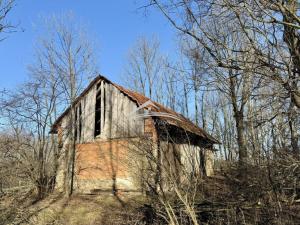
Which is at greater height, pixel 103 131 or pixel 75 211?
pixel 103 131

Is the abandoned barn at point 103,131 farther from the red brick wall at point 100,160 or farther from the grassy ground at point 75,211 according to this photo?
the grassy ground at point 75,211

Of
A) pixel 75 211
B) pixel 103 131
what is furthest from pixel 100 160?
pixel 75 211

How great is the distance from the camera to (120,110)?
62.4ft

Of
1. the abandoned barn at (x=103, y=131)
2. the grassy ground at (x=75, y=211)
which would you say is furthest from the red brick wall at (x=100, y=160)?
the grassy ground at (x=75, y=211)

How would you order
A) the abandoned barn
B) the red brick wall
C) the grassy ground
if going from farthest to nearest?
the red brick wall → the abandoned barn → the grassy ground

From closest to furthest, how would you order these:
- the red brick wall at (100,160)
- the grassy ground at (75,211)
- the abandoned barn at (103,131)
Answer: the grassy ground at (75,211), the abandoned barn at (103,131), the red brick wall at (100,160)

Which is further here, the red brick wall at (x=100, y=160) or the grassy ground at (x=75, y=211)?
the red brick wall at (x=100, y=160)

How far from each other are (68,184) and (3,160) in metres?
3.77

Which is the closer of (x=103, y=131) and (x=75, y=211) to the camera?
(x=75, y=211)

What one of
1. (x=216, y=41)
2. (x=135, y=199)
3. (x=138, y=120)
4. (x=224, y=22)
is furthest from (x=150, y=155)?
(x=138, y=120)

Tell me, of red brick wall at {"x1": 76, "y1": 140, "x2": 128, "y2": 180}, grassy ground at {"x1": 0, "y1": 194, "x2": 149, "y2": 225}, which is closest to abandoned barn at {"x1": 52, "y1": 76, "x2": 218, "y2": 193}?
red brick wall at {"x1": 76, "y1": 140, "x2": 128, "y2": 180}

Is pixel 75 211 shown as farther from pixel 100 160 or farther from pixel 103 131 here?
pixel 103 131

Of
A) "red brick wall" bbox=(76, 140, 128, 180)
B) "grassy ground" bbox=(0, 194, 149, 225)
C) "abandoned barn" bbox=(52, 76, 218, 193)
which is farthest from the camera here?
"red brick wall" bbox=(76, 140, 128, 180)

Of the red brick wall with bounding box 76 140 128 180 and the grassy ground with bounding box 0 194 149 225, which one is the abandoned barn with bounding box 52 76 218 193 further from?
the grassy ground with bounding box 0 194 149 225
